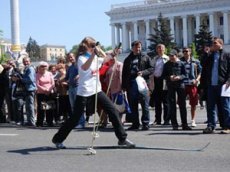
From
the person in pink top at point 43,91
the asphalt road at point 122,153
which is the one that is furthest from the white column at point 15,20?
the asphalt road at point 122,153

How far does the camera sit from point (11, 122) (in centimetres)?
1677

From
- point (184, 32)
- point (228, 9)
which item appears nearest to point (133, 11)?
point (184, 32)

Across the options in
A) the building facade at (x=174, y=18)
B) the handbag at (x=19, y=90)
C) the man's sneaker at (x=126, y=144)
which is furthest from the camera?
the building facade at (x=174, y=18)

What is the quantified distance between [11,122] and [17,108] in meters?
0.68

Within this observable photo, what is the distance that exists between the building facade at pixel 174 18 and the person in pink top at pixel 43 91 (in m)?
104

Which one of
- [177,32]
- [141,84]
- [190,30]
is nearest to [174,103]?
[141,84]

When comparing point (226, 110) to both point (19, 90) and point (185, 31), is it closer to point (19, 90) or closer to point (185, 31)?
point (19, 90)

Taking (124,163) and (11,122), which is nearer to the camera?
(124,163)

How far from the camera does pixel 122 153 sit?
9.37 m

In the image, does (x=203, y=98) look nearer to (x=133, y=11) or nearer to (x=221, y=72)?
(x=221, y=72)

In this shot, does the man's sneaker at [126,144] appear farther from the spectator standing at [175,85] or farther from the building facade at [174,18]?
the building facade at [174,18]

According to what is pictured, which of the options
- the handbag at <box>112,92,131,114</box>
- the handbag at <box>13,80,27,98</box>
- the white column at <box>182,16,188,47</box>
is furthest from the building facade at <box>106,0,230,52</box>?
the handbag at <box>112,92,131,114</box>

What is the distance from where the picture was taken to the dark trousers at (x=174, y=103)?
12.9 m

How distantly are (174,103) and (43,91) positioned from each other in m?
3.89
